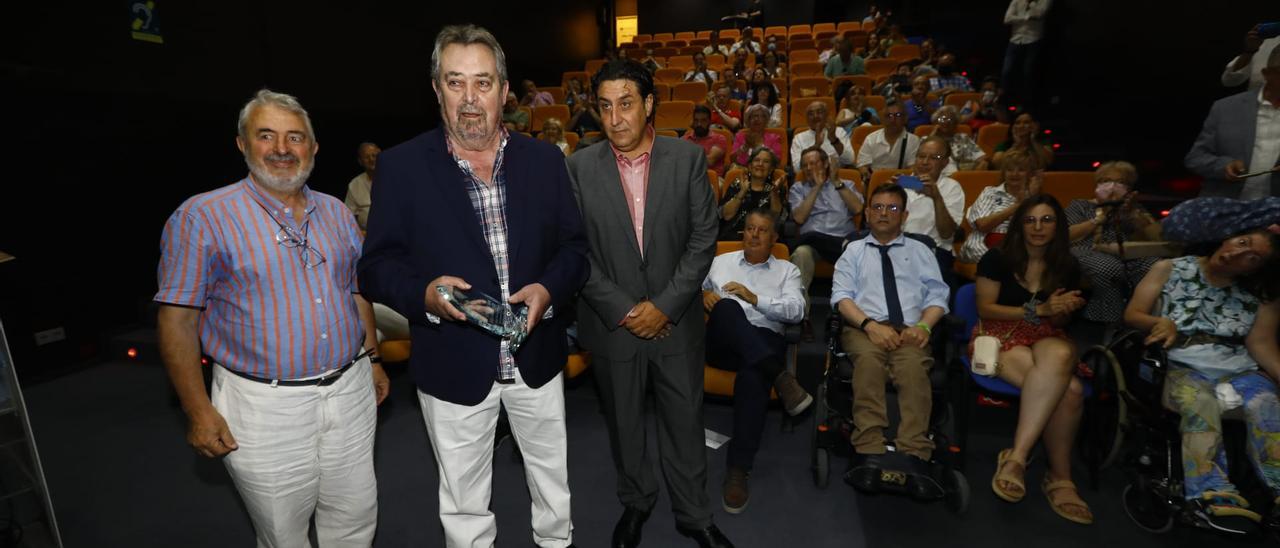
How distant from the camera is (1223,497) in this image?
2.12m

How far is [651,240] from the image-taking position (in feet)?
6.36

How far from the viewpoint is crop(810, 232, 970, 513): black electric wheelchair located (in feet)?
7.66

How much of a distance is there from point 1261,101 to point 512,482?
442 cm

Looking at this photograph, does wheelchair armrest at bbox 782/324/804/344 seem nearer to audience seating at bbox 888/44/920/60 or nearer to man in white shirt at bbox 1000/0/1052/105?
man in white shirt at bbox 1000/0/1052/105

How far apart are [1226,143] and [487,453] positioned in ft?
13.9

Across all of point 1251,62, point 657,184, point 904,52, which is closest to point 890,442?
point 657,184

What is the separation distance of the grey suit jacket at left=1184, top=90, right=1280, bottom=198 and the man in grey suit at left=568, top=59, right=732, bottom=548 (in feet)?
10.6

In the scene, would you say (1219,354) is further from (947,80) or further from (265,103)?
(947,80)

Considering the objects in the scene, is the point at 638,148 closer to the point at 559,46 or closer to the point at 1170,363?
the point at 1170,363

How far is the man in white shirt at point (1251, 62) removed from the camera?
3695 millimetres

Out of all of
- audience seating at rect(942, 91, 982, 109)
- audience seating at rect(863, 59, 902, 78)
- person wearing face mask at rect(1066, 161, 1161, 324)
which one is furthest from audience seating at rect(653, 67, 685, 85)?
person wearing face mask at rect(1066, 161, 1161, 324)

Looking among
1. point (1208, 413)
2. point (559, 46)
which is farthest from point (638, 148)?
point (559, 46)

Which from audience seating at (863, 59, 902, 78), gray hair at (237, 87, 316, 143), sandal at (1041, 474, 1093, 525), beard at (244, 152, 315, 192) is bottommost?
sandal at (1041, 474, 1093, 525)

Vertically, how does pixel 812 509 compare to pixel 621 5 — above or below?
below
